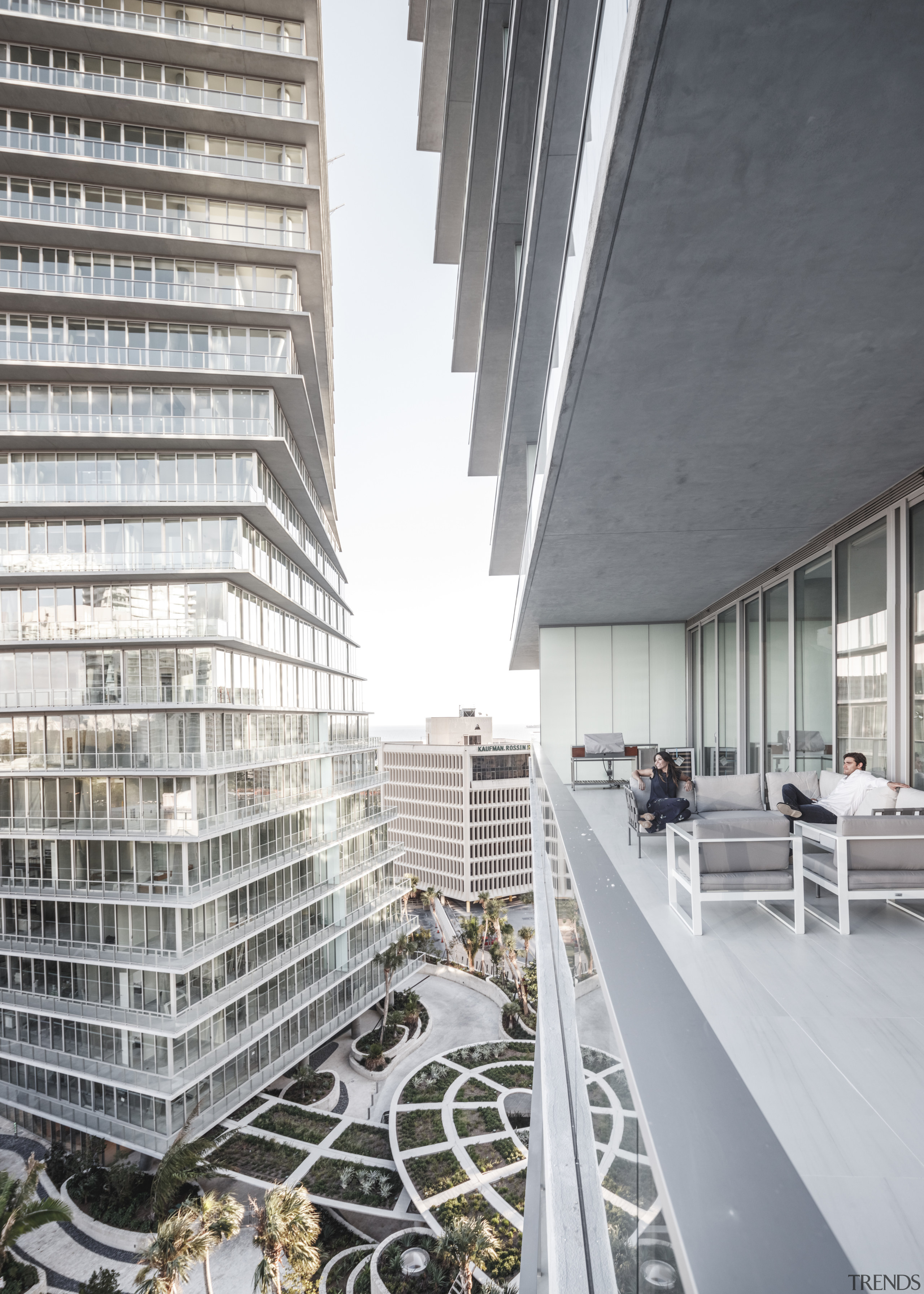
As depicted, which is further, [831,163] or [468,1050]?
[468,1050]

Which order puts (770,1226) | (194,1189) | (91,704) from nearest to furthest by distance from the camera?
(770,1226), (194,1189), (91,704)

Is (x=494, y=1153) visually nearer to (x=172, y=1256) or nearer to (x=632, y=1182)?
(x=172, y=1256)

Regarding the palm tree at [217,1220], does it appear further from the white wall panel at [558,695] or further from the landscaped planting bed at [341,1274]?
the white wall panel at [558,695]

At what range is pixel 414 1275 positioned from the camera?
17500 mm

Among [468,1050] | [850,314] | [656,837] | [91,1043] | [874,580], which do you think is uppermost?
[850,314]

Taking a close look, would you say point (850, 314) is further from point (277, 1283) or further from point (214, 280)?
point (214, 280)

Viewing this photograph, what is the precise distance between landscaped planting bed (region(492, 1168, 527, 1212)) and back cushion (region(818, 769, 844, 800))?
1802 centimetres

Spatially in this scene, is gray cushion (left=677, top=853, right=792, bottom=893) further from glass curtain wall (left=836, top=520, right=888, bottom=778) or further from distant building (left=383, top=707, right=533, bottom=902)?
distant building (left=383, top=707, right=533, bottom=902)

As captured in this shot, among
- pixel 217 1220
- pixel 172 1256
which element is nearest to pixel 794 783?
pixel 172 1256

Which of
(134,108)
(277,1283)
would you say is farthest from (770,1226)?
(134,108)

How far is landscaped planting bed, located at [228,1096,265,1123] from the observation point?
2457 centimetres

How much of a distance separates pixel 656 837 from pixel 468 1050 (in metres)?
26.2

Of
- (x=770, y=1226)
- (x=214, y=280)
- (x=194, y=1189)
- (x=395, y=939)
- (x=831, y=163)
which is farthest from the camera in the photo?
(x=395, y=939)

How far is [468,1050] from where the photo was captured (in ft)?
97.7
